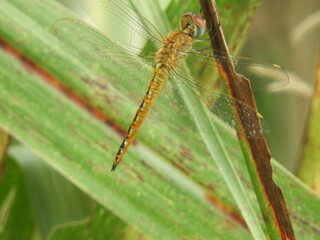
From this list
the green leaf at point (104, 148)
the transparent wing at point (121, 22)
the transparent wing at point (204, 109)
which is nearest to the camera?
the transparent wing at point (204, 109)

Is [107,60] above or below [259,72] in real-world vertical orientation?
below

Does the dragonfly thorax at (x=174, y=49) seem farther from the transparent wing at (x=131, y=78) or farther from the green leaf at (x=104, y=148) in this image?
the green leaf at (x=104, y=148)

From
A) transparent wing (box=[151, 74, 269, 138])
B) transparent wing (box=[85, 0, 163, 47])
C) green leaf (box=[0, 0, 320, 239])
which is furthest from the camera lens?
transparent wing (box=[85, 0, 163, 47])

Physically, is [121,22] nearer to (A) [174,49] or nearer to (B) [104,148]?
(A) [174,49]

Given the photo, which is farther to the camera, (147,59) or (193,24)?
(147,59)

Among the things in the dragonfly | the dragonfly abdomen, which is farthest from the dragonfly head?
the dragonfly abdomen

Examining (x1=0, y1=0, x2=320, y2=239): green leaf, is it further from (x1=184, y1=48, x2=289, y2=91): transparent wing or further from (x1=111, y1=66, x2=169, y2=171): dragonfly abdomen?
(x1=184, y1=48, x2=289, y2=91): transparent wing

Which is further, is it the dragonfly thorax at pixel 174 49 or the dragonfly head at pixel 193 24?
the dragonfly thorax at pixel 174 49

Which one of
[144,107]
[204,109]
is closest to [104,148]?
[144,107]

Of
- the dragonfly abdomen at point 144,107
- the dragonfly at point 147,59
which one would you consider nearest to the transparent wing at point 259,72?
the dragonfly at point 147,59
